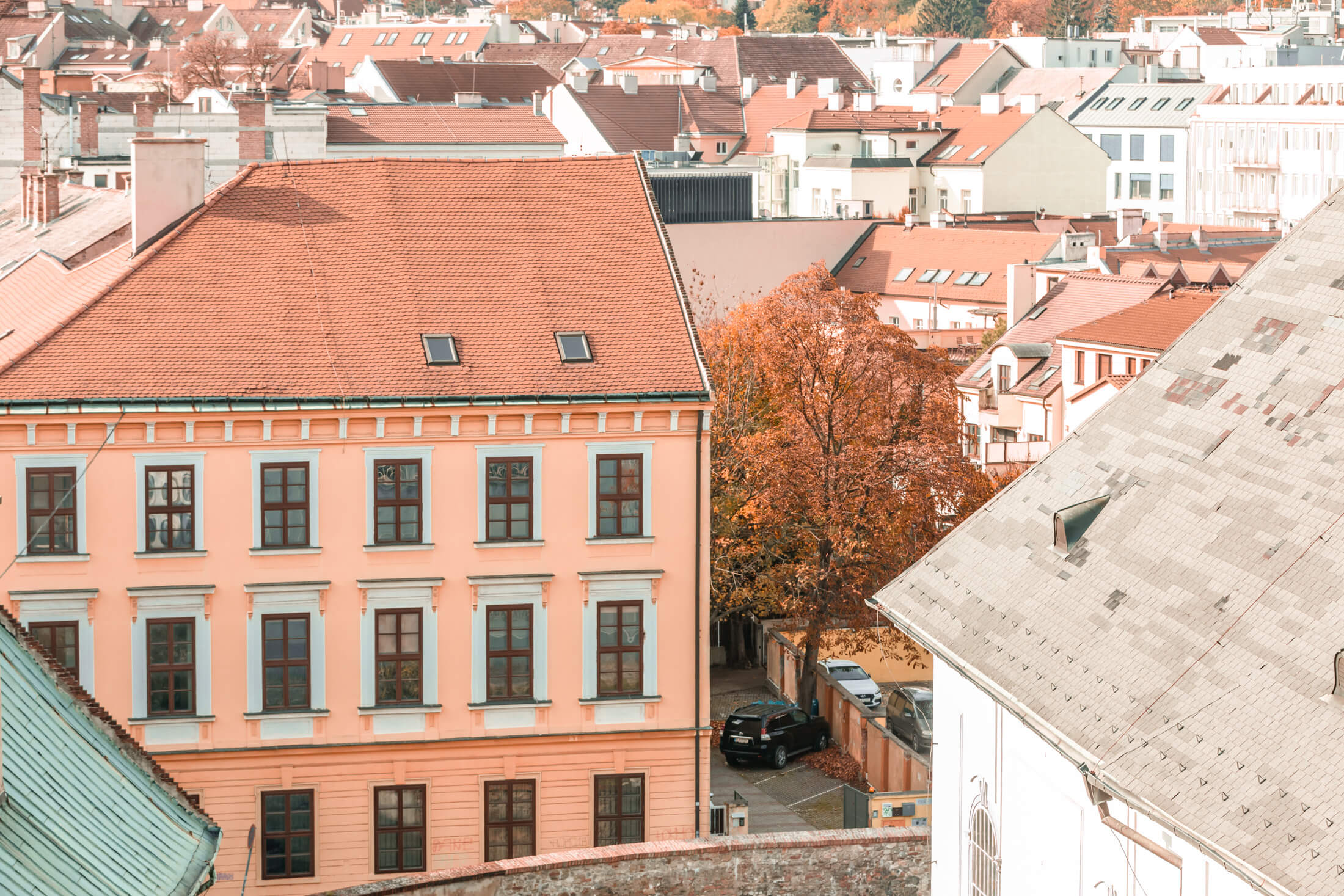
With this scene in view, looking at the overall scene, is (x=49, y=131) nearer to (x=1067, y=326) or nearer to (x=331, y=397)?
(x=1067, y=326)

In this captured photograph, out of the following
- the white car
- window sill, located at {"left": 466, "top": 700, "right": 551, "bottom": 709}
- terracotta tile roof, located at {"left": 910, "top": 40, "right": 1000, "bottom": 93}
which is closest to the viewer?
window sill, located at {"left": 466, "top": 700, "right": 551, "bottom": 709}

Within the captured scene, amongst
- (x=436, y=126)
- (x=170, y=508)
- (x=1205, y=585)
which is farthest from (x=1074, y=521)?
(x=436, y=126)

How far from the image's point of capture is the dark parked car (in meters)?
38.7

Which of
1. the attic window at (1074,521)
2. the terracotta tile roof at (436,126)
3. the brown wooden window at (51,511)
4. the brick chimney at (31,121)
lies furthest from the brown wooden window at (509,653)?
the terracotta tile roof at (436,126)

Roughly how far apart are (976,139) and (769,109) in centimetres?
2124

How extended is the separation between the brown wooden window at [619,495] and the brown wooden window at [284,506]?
472cm

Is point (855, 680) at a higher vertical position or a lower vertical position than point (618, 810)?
lower

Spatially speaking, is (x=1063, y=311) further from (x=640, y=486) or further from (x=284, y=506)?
(x=284, y=506)

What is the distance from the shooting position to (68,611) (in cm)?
3128

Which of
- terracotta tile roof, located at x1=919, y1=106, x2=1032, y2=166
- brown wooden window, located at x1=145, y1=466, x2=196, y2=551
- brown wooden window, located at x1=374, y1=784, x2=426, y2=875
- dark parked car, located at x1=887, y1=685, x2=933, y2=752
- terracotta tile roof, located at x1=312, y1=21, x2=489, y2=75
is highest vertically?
terracotta tile roof, located at x1=312, y1=21, x2=489, y2=75

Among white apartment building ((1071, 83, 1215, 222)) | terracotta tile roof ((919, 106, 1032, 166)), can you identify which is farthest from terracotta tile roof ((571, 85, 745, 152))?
white apartment building ((1071, 83, 1215, 222))

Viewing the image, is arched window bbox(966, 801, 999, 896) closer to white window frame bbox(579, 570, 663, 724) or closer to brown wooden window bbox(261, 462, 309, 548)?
white window frame bbox(579, 570, 663, 724)

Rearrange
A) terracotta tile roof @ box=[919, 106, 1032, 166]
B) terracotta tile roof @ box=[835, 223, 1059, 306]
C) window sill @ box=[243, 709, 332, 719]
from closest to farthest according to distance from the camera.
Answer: window sill @ box=[243, 709, 332, 719], terracotta tile roof @ box=[835, 223, 1059, 306], terracotta tile roof @ box=[919, 106, 1032, 166]

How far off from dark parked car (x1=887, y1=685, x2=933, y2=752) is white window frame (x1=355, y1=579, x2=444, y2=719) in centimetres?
1066
